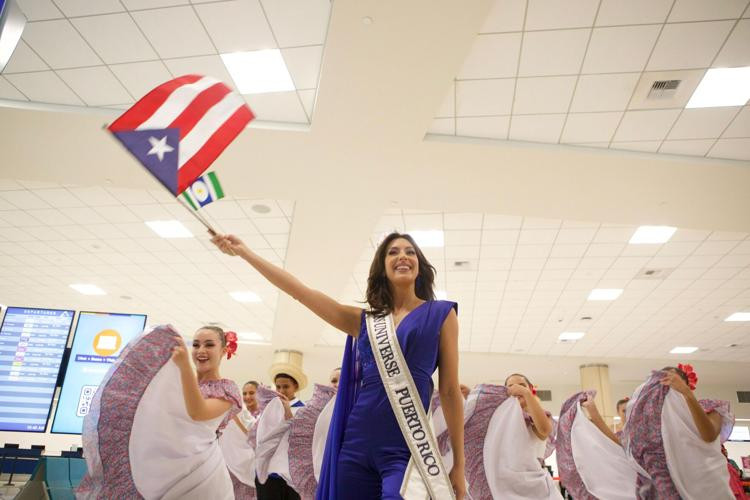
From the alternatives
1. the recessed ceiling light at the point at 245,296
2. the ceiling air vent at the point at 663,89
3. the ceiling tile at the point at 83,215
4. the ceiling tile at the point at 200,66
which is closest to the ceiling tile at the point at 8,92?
the ceiling tile at the point at 200,66

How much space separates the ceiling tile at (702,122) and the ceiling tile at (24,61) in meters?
6.25

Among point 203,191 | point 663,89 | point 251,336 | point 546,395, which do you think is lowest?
point 203,191

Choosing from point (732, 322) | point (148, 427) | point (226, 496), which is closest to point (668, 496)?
point (226, 496)

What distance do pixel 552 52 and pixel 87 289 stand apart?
10964mm

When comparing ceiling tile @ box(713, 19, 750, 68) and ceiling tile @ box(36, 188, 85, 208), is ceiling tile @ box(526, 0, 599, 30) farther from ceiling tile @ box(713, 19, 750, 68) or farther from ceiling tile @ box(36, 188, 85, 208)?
ceiling tile @ box(36, 188, 85, 208)

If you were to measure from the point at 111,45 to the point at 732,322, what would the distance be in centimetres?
1303

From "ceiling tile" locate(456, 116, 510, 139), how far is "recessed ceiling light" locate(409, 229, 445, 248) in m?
2.42

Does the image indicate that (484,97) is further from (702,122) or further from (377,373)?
(377,373)

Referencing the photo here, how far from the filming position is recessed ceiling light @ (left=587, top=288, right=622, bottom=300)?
9547 mm

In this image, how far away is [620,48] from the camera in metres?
4.25

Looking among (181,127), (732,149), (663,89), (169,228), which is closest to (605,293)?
(732,149)

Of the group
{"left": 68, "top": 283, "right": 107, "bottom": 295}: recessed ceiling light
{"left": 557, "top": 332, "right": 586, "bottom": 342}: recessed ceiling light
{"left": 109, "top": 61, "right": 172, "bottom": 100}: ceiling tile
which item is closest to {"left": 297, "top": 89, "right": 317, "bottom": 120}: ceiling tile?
{"left": 109, "top": 61, "right": 172, "bottom": 100}: ceiling tile

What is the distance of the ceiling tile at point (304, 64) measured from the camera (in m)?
4.39

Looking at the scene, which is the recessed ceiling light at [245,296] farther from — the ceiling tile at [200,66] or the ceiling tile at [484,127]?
the ceiling tile at [484,127]
